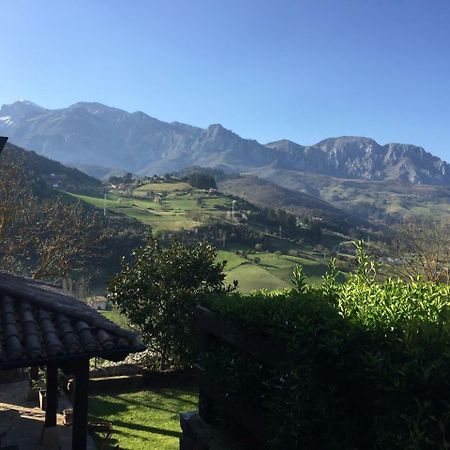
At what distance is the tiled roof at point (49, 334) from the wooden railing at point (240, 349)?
1.16m

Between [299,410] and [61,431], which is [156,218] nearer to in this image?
[61,431]

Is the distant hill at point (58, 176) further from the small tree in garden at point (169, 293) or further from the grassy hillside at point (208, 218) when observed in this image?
the small tree in garden at point (169, 293)

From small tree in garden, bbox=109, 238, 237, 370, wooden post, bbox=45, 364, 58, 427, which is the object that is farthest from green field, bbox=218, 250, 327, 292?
wooden post, bbox=45, 364, 58, 427

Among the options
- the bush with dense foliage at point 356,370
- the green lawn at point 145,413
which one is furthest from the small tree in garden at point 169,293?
the bush with dense foliage at point 356,370

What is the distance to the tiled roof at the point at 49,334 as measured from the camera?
5.85m

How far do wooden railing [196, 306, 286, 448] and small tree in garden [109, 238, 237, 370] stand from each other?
423 inches

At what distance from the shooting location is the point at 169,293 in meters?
18.6

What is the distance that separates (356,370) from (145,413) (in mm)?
12527

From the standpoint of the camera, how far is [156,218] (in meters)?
88.9

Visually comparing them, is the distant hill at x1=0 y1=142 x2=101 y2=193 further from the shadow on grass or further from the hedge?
the hedge

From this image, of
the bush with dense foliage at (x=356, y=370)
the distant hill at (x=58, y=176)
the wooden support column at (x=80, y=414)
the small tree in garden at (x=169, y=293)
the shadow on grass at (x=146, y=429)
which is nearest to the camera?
the bush with dense foliage at (x=356, y=370)

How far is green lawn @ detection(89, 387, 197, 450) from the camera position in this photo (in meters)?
12.4

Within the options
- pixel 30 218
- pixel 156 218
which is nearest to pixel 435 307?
pixel 30 218

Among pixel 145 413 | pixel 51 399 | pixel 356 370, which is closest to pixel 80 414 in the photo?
pixel 356 370
